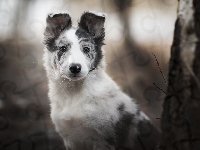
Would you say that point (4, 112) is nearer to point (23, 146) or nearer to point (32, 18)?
point (23, 146)

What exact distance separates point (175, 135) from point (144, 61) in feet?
4.18

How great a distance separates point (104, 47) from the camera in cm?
268

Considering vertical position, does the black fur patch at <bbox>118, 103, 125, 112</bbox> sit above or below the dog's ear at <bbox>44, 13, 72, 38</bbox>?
below

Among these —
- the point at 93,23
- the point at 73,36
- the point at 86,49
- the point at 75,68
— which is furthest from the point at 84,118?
the point at 93,23

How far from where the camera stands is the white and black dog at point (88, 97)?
2418 millimetres

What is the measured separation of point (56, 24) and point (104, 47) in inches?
17.5

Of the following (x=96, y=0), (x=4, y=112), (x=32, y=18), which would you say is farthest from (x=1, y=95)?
(x=96, y=0)

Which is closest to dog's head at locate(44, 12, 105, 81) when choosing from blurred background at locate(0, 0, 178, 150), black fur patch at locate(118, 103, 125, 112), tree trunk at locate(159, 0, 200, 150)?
blurred background at locate(0, 0, 178, 150)

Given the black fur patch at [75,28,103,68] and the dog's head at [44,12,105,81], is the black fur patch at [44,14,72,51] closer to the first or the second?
the dog's head at [44,12,105,81]

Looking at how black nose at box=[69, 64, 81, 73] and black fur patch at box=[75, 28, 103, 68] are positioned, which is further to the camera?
black fur patch at box=[75, 28, 103, 68]

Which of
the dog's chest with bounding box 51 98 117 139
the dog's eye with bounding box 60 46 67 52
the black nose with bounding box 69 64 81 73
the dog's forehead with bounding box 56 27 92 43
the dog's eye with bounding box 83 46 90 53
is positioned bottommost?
the dog's chest with bounding box 51 98 117 139

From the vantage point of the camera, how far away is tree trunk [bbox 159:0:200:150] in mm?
1625

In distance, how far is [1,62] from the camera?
11.8 feet

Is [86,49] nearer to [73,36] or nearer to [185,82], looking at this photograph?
[73,36]
